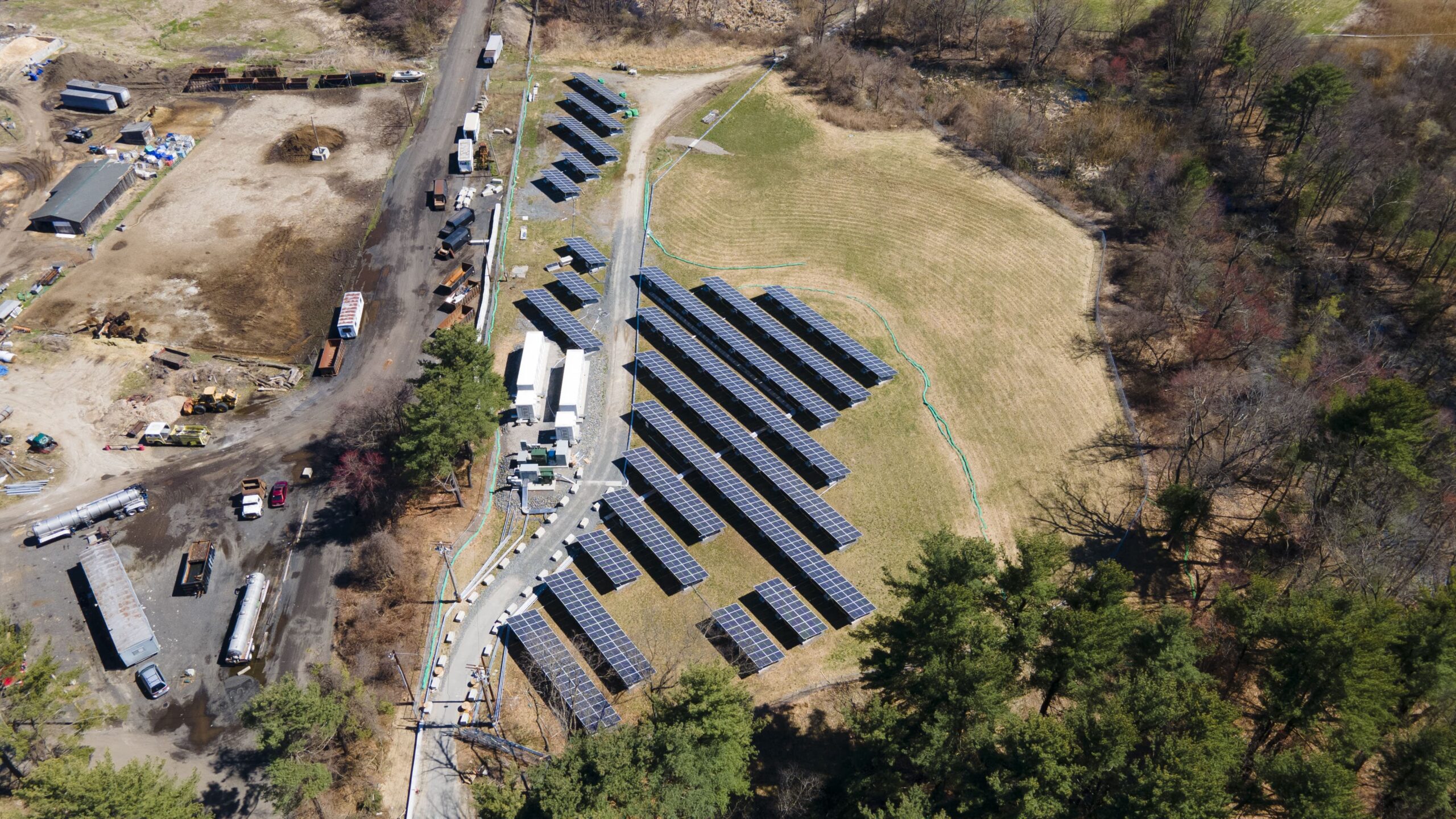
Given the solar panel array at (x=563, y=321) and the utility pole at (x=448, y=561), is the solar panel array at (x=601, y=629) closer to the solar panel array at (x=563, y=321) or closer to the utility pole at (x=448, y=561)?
the utility pole at (x=448, y=561)

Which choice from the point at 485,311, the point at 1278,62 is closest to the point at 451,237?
the point at 485,311

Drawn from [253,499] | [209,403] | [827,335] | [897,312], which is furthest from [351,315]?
[897,312]

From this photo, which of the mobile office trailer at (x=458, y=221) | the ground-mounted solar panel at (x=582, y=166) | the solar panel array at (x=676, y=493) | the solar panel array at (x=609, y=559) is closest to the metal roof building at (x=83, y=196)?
the mobile office trailer at (x=458, y=221)

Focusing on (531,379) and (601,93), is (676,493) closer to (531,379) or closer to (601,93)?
(531,379)

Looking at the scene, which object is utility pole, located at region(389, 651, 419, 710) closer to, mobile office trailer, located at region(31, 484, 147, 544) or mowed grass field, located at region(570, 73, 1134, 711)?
mowed grass field, located at region(570, 73, 1134, 711)

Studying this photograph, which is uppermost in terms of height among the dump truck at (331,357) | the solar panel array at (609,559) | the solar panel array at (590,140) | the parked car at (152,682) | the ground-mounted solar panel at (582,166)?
the solar panel array at (590,140)
